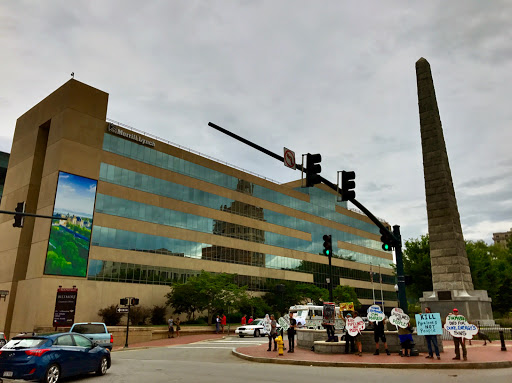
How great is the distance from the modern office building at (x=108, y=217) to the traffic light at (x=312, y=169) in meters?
35.6

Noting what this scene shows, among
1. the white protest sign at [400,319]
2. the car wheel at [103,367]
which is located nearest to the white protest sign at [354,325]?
the white protest sign at [400,319]

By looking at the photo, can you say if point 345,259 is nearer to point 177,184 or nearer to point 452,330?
point 177,184

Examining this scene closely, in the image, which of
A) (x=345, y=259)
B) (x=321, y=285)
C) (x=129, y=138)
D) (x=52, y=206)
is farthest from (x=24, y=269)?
(x=345, y=259)

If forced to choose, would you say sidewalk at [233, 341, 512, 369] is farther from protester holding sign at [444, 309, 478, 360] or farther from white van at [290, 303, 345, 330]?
white van at [290, 303, 345, 330]

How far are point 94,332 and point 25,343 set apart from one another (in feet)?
29.7

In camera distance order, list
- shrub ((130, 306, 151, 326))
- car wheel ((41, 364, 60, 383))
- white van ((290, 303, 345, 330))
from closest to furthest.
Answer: car wheel ((41, 364, 60, 383)), white van ((290, 303, 345, 330)), shrub ((130, 306, 151, 326))

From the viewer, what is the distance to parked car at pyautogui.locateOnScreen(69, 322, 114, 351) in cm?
2000

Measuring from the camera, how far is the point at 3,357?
11.5 meters

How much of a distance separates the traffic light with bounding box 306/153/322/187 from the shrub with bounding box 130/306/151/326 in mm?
35357

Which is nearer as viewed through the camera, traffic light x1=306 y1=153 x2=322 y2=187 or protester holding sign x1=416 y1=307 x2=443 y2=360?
traffic light x1=306 y1=153 x2=322 y2=187

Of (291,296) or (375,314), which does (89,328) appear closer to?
(375,314)

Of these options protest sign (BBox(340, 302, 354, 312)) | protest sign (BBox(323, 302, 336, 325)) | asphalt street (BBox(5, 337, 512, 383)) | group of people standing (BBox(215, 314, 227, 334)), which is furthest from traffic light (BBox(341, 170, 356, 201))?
group of people standing (BBox(215, 314, 227, 334))

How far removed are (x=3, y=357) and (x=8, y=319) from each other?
3809cm

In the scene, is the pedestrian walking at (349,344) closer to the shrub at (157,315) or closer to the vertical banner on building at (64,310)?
the vertical banner on building at (64,310)
